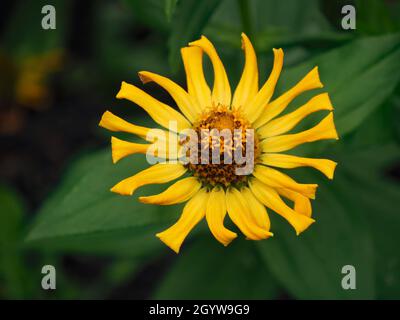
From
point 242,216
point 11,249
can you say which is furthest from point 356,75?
point 11,249

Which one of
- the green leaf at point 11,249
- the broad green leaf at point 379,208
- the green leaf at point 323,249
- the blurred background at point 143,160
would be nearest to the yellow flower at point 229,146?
the blurred background at point 143,160

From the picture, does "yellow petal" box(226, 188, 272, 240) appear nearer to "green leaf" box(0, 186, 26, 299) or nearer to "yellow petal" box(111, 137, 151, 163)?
"yellow petal" box(111, 137, 151, 163)

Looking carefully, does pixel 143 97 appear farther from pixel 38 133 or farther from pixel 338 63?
pixel 38 133

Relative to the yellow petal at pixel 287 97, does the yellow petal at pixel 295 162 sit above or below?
below

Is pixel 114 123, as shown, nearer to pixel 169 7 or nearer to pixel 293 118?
pixel 169 7

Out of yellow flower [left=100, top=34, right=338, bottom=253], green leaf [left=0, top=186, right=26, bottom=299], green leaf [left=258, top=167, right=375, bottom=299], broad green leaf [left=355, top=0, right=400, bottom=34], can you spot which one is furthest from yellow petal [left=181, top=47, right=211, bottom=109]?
green leaf [left=0, top=186, right=26, bottom=299]

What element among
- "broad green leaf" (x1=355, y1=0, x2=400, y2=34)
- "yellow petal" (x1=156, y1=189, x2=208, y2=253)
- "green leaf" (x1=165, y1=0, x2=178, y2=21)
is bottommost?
"yellow petal" (x1=156, y1=189, x2=208, y2=253)

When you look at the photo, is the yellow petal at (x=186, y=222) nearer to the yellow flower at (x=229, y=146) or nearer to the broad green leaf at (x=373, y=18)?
the yellow flower at (x=229, y=146)
